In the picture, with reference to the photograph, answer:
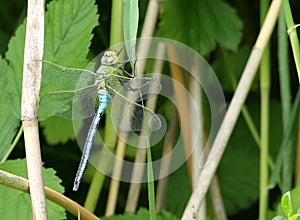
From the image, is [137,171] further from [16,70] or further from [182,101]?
[16,70]

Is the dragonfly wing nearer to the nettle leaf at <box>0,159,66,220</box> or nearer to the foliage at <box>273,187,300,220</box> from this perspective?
the nettle leaf at <box>0,159,66,220</box>

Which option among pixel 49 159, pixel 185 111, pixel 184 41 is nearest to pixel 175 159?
pixel 185 111

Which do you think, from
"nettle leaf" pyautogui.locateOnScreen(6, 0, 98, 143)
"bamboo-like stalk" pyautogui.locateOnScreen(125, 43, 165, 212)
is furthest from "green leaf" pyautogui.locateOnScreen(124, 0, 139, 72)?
"bamboo-like stalk" pyautogui.locateOnScreen(125, 43, 165, 212)

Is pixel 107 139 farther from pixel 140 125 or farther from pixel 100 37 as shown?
pixel 100 37

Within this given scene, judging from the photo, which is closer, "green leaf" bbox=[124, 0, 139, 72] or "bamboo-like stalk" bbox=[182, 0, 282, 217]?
"green leaf" bbox=[124, 0, 139, 72]

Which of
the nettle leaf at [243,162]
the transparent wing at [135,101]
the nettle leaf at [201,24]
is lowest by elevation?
the nettle leaf at [243,162]

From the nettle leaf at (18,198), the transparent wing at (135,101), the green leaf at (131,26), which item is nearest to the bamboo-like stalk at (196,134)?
the transparent wing at (135,101)

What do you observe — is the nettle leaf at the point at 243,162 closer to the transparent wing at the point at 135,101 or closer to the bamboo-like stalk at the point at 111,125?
the bamboo-like stalk at the point at 111,125

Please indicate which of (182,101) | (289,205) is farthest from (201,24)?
(289,205)
